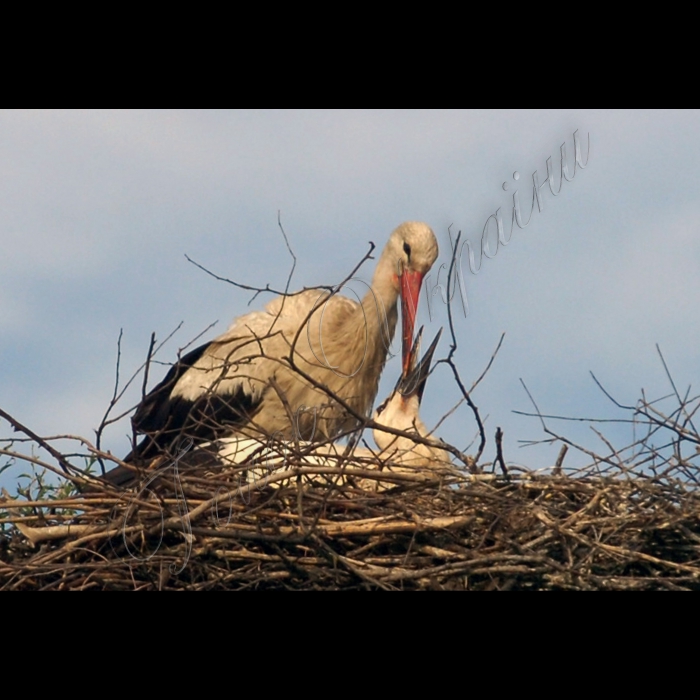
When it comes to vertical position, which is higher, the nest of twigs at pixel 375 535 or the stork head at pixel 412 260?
the stork head at pixel 412 260

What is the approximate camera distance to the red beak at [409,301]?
154 inches

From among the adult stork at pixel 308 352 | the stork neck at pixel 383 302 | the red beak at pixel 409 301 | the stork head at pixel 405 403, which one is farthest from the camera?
the stork neck at pixel 383 302

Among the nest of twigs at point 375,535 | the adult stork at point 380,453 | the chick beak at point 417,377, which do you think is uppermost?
the chick beak at point 417,377

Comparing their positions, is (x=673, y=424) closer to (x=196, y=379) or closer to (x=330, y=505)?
(x=330, y=505)

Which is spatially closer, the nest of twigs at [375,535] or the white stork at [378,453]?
the nest of twigs at [375,535]

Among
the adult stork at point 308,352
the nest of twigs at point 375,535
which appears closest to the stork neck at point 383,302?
the adult stork at point 308,352

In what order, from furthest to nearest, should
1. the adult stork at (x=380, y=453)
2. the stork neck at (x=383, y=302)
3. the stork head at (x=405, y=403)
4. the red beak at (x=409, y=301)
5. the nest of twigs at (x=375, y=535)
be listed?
the stork neck at (x=383, y=302)
the red beak at (x=409, y=301)
the stork head at (x=405, y=403)
the adult stork at (x=380, y=453)
the nest of twigs at (x=375, y=535)

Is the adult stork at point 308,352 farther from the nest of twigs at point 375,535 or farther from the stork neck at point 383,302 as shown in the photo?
the nest of twigs at point 375,535

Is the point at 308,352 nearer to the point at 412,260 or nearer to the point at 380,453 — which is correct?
the point at 412,260

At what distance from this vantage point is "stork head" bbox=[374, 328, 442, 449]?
11.5ft

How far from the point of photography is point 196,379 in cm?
407
